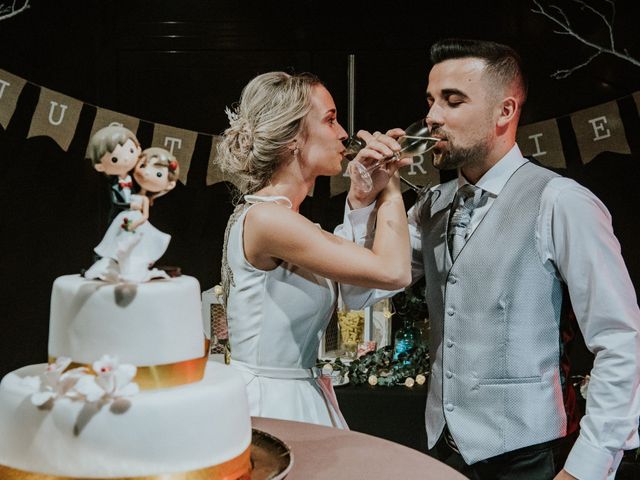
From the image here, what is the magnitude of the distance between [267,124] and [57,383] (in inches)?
42.1

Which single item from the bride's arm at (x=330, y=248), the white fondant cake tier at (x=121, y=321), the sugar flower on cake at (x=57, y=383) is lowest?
the sugar flower on cake at (x=57, y=383)

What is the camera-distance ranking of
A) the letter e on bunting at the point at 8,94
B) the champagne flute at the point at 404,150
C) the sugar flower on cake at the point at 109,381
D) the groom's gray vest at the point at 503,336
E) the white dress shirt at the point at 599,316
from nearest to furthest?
the sugar flower on cake at the point at 109,381, the white dress shirt at the point at 599,316, the groom's gray vest at the point at 503,336, the champagne flute at the point at 404,150, the letter e on bunting at the point at 8,94

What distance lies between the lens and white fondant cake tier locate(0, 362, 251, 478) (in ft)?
3.84

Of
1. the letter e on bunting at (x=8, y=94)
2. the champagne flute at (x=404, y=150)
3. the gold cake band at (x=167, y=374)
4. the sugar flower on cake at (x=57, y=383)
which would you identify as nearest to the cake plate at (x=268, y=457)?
the gold cake band at (x=167, y=374)

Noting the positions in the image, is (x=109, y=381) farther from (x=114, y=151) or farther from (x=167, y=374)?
(x=114, y=151)

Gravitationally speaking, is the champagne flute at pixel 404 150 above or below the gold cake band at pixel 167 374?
above

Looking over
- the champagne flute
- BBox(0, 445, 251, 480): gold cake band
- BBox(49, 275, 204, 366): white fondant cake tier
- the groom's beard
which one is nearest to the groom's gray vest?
the groom's beard

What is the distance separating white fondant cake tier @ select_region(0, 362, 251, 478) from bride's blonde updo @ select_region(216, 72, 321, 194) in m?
0.98

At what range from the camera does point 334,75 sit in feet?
13.2

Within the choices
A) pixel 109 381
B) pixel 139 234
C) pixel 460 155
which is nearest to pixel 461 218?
pixel 460 155

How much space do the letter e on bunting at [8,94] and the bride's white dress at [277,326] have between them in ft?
6.74

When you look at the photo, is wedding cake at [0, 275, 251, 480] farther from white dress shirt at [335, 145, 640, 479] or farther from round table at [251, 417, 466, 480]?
white dress shirt at [335, 145, 640, 479]

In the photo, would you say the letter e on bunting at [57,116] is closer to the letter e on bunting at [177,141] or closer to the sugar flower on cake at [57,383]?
the letter e on bunting at [177,141]

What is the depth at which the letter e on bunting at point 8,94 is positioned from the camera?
11.8 feet
